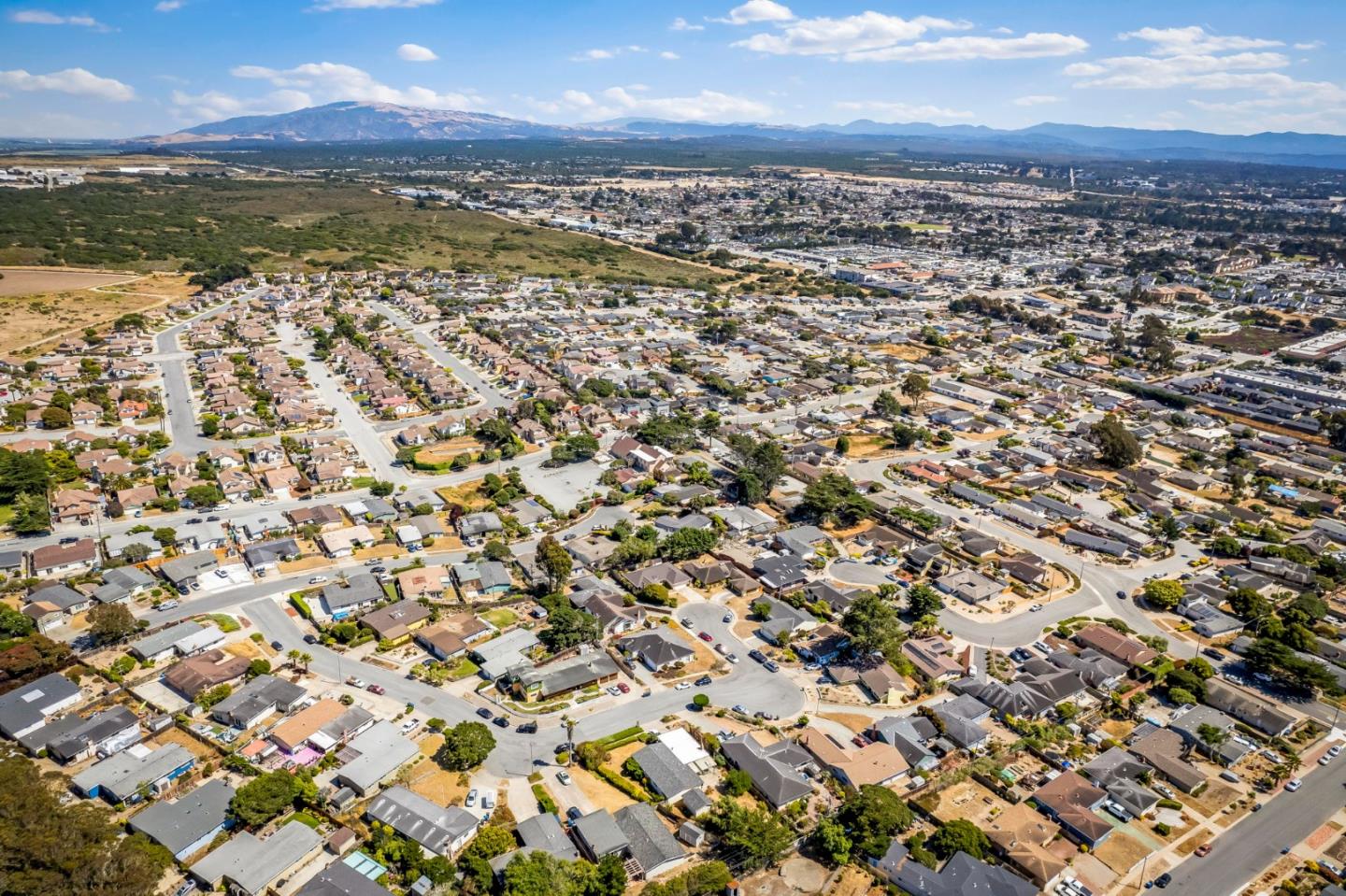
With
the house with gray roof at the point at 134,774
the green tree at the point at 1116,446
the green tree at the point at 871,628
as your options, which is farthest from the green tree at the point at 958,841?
the green tree at the point at 1116,446

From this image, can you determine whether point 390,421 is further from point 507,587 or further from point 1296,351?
point 1296,351

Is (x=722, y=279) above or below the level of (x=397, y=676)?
above

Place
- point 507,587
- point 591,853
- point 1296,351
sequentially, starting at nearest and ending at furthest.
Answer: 1. point 591,853
2. point 507,587
3. point 1296,351

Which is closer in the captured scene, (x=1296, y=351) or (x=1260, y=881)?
(x=1260, y=881)

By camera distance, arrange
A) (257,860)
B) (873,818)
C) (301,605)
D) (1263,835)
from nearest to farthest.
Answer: (257,860) → (873,818) → (1263,835) → (301,605)

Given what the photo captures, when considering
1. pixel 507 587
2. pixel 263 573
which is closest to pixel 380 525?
pixel 263 573

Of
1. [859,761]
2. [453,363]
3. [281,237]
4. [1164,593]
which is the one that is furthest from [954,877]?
[281,237]

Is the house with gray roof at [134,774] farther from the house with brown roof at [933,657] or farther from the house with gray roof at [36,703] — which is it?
the house with brown roof at [933,657]

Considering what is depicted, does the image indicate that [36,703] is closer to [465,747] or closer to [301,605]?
[301,605]

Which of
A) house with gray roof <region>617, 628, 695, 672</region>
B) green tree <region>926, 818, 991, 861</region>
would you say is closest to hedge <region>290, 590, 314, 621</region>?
house with gray roof <region>617, 628, 695, 672</region>
